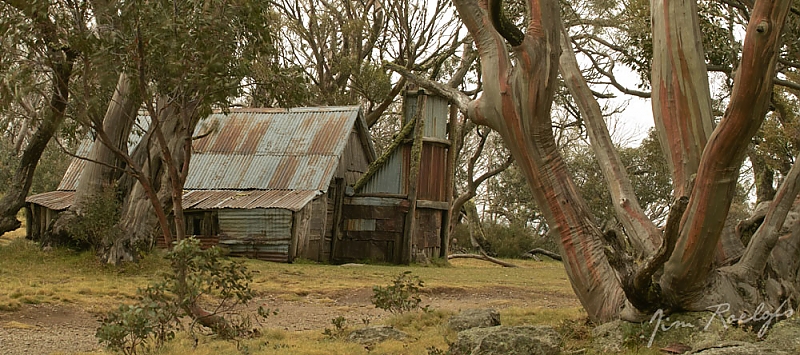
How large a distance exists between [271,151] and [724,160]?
20093mm

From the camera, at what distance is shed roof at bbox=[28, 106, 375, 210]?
24219 millimetres

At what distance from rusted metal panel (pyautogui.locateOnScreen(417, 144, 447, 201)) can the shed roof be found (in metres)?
2.59

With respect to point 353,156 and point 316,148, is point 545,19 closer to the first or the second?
point 316,148

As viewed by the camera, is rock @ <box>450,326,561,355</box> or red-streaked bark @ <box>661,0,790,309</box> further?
rock @ <box>450,326,561,355</box>

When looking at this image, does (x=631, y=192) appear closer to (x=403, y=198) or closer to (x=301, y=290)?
(x=301, y=290)

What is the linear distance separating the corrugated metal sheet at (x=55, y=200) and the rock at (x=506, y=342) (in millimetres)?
18959

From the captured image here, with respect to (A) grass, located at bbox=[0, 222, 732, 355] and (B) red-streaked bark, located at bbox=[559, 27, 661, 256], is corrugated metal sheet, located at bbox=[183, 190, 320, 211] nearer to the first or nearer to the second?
(A) grass, located at bbox=[0, 222, 732, 355]

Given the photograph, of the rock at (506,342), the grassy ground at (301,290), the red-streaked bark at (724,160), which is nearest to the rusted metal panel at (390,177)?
the grassy ground at (301,290)

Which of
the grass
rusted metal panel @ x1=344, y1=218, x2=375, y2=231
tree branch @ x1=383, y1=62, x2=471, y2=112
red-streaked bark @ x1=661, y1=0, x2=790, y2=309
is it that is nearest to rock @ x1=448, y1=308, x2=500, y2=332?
the grass

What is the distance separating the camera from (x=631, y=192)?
1020cm

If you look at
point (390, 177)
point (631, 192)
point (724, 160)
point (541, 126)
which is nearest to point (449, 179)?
point (390, 177)

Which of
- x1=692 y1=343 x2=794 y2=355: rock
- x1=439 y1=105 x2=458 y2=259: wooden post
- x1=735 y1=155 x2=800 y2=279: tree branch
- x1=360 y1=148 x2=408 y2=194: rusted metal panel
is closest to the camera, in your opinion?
x1=692 y1=343 x2=794 y2=355: rock

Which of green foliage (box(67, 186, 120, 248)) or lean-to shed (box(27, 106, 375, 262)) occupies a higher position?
lean-to shed (box(27, 106, 375, 262))

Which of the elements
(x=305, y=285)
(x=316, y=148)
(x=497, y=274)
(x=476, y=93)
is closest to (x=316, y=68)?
(x=476, y=93)
